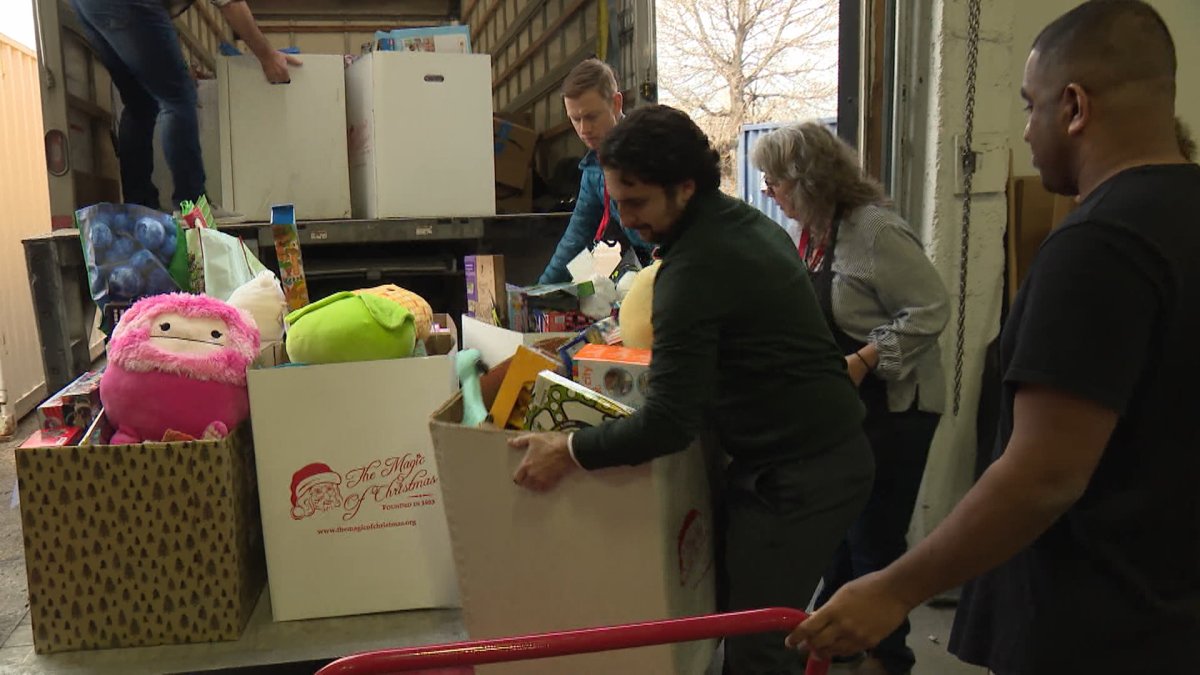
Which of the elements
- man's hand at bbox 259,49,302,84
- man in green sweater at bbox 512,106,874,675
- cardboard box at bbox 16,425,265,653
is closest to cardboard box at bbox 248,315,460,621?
cardboard box at bbox 16,425,265,653

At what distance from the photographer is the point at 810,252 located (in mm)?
2477

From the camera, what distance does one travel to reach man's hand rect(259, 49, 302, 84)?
385 cm

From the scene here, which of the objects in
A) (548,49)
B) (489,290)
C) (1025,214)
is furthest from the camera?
(548,49)

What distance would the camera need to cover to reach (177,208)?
4012mm

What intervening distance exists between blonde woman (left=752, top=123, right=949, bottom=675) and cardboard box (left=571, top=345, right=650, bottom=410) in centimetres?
60

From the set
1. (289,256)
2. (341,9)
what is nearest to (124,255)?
Answer: (289,256)

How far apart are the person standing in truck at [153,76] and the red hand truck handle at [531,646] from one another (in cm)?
317

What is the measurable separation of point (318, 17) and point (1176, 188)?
33.9ft

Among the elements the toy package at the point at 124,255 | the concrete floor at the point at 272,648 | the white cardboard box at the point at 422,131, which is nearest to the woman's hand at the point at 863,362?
the concrete floor at the point at 272,648

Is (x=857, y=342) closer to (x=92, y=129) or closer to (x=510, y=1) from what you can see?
(x=92, y=129)

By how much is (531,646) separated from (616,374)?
1.00 meters

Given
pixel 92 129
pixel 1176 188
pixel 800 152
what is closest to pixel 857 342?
pixel 800 152

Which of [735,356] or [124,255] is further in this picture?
[124,255]

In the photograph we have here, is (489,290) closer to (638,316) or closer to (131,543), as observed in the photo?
(638,316)
